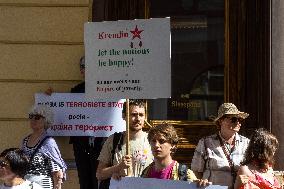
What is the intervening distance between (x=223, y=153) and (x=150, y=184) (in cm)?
125

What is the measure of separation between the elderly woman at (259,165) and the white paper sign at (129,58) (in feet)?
2.47

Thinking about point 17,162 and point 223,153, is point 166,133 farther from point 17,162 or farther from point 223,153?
point 17,162

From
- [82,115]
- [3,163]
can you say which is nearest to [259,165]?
[3,163]

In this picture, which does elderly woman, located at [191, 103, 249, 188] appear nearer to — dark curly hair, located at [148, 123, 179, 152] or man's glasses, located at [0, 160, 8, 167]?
dark curly hair, located at [148, 123, 179, 152]

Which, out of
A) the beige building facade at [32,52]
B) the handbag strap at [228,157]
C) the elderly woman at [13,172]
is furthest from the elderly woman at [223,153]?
the beige building facade at [32,52]

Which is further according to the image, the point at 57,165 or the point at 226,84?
the point at 226,84

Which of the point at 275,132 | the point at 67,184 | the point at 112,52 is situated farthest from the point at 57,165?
the point at 275,132

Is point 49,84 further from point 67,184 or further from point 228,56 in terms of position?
point 228,56

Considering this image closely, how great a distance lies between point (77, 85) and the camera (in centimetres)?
804

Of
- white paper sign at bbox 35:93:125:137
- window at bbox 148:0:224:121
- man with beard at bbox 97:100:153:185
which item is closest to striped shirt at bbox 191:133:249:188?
man with beard at bbox 97:100:153:185

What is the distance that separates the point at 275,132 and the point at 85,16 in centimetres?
253

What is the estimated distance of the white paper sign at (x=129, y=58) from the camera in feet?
17.7

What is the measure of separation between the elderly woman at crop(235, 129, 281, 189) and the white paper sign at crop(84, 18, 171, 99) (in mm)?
754

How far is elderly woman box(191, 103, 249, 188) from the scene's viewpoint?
6.00 metres
